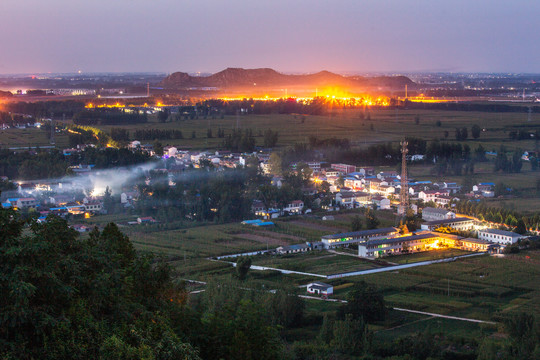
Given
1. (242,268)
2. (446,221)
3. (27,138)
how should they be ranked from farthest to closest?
→ (27,138) < (446,221) < (242,268)

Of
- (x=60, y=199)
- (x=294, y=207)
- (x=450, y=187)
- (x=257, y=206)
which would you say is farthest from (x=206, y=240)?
(x=450, y=187)

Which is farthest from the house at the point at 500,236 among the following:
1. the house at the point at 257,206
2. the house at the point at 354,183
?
the house at the point at 354,183

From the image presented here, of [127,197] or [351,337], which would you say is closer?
[351,337]

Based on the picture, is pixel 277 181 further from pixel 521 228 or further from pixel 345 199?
pixel 521 228

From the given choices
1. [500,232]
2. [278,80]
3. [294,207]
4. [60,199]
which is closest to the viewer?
A: [500,232]

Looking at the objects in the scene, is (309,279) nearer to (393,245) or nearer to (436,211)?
(393,245)

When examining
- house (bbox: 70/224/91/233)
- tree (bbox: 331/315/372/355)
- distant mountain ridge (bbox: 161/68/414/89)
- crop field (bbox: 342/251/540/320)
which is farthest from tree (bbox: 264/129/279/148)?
distant mountain ridge (bbox: 161/68/414/89)
